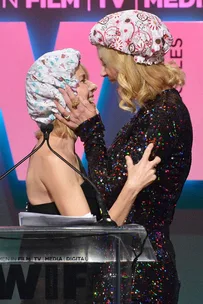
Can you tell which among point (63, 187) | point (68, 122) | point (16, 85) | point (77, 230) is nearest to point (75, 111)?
point (68, 122)

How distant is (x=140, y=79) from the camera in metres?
2.20

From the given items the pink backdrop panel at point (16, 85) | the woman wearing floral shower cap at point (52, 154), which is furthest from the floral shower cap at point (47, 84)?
the pink backdrop panel at point (16, 85)

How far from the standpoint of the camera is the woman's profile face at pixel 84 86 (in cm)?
250

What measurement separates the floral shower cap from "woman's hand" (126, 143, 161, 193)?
388mm

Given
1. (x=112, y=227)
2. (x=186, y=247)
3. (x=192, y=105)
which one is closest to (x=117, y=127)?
(x=192, y=105)

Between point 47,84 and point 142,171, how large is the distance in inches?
20.2

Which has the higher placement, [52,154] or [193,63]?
[193,63]

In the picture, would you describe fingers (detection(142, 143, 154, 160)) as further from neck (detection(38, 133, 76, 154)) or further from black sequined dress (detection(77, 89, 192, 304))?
neck (detection(38, 133, 76, 154))

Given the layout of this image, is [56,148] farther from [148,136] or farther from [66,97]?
[148,136]

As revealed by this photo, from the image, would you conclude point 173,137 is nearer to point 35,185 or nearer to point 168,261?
point 168,261

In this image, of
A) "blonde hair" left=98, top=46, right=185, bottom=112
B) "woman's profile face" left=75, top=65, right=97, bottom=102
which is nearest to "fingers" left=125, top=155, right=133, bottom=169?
"blonde hair" left=98, top=46, right=185, bottom=112

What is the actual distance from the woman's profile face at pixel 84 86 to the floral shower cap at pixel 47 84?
0.09ft

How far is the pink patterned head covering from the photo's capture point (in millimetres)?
2213

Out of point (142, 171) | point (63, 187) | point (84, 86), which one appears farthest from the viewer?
point (84, 86)
